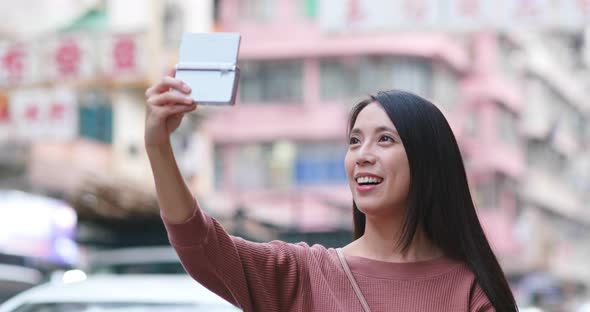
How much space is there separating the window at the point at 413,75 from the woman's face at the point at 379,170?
118 feet

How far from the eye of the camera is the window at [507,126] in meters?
48.0

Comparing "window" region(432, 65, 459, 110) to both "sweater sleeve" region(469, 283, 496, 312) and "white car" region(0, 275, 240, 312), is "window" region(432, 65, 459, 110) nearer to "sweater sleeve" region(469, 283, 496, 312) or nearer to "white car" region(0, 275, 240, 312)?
"white car" region(0, 275, 240, 312)

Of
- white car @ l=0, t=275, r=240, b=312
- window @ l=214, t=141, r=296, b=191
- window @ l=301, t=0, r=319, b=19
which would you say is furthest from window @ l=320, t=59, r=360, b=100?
white car @ l=0, t=275, r=240, b=312

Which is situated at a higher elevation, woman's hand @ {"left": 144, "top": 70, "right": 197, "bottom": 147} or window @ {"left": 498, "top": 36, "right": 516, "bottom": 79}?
woman's hand @ {"left": 144, "top": 70, "right": 197, "bottom": 147}

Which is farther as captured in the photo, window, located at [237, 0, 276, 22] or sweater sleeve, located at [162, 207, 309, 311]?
window, located at [237, 0, 276, 22]

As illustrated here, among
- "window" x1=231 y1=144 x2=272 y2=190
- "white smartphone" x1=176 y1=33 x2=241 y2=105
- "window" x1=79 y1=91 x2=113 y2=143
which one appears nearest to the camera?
"white smartphone" x1=176 y1=33 x2=241 y2=105

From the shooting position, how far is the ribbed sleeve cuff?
265 centimetres

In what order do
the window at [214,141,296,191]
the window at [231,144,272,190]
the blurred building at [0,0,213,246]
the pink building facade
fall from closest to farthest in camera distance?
the blurred building at [0,0,213,246] → the pink building facade → the window at [214,141,296,191] → the window at [231,144,272,190]

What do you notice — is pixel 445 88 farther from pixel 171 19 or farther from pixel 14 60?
pixel 14 60

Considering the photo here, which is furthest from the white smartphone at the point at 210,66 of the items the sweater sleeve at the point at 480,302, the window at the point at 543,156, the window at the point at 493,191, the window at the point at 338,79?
the window at the point at 543,156

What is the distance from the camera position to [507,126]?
163 feet

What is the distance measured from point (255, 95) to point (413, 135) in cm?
3740

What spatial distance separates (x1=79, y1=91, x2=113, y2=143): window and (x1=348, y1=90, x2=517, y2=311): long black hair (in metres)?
28.1

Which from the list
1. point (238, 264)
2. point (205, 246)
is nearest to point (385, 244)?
point (238, 264)
